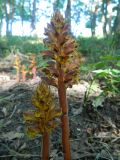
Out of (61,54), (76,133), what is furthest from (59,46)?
(76,133)

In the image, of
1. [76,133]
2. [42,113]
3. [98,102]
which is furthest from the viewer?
[98,102]

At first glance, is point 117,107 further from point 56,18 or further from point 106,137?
point 56,18

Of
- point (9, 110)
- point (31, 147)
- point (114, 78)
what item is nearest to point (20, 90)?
point (9, 110)

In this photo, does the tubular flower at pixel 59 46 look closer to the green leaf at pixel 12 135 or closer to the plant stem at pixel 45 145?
the plant stem at pixel 45 145

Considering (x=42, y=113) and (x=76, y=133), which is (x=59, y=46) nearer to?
(x=42, y=113)

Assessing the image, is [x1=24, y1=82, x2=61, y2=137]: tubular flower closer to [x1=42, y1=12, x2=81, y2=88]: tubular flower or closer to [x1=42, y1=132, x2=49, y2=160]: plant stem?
[x1=42, y1=132, x2=49, y2=160]: plant stem

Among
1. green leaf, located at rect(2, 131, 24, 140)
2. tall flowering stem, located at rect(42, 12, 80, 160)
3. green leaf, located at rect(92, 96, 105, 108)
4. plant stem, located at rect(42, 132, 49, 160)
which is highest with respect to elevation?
tall flowering stem, located at rect(42, 12, 80, 160)

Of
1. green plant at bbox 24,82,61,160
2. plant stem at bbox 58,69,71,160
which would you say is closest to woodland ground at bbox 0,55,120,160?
plant stem at bbox 58,69,71,160
